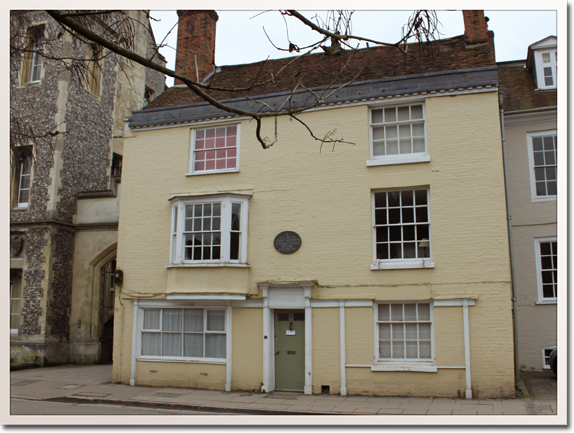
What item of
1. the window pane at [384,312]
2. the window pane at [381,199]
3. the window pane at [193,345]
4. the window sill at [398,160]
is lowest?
the window pane at [193,345]

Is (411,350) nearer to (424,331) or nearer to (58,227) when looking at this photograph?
(424,331)

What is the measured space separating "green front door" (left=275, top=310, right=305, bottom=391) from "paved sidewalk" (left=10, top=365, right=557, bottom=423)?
1.25 feet

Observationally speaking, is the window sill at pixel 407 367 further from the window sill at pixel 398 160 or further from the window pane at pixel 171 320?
the window pane at pixel 171 320

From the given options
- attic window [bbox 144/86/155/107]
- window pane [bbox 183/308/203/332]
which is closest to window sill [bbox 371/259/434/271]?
window pane [bbox 183/308/203/332]

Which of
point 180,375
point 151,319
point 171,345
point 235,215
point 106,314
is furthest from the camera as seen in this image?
point 106,314

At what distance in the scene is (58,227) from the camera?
1767 cm

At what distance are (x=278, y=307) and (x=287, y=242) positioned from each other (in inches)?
64.3

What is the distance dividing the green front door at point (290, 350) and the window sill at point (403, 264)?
2240 mm

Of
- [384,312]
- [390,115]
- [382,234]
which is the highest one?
[390,115]

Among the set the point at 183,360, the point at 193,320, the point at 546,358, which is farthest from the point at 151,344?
the point at 546,358

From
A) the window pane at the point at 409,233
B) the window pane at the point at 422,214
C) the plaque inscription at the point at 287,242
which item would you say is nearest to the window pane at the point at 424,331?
the window pane at the point at 409,233

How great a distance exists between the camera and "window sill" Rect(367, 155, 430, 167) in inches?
482

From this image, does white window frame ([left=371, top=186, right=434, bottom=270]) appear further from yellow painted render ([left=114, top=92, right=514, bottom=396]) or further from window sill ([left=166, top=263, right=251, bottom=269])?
window sill ([left=166, top=263, right=251, bottom=269])

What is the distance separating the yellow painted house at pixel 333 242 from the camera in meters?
11.5
